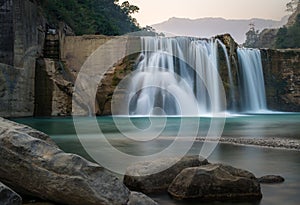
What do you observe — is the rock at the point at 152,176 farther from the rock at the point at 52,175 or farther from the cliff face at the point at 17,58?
the cliff face at the point at 17,58

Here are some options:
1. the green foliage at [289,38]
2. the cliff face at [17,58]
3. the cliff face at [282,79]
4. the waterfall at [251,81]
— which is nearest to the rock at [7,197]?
the cliff face at [17,58]

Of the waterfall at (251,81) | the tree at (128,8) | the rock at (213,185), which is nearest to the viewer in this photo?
the rock at (213,185)

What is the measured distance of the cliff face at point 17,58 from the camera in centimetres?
2641

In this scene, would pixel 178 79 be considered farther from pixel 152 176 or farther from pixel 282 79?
pixel 152 176

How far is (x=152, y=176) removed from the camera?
667cm

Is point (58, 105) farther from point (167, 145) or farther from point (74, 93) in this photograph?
point (167, 145)

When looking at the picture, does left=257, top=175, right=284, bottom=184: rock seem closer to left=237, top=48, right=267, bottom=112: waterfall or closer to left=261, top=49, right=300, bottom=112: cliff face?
left=237, top=48, right=267, bottom=112: waterfall

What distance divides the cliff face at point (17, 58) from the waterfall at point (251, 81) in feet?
60.5

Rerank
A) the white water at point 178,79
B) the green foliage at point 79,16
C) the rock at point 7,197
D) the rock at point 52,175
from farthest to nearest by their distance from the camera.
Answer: the green foliage at point 79,16 → the white water at point 178,79 → the rock at point 52,175 → the rock at point 7,197

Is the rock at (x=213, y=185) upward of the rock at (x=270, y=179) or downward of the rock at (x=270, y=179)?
upward

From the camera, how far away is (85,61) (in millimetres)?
32812

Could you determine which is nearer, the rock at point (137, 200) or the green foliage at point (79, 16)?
the rock at point (137, 200)

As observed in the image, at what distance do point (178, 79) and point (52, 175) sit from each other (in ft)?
92.2

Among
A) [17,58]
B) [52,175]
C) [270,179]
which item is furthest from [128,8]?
[52,175]
